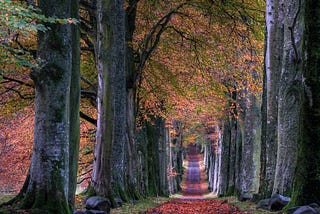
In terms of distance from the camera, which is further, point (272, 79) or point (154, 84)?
point (154, 84)

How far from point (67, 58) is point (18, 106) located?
373 inches

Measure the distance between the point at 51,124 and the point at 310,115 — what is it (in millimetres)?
4537

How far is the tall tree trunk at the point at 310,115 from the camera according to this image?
19.9 feet

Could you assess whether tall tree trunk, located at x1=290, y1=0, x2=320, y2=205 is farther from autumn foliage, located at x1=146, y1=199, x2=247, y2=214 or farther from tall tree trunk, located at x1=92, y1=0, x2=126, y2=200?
tall tree trunk, located at x1=92, y1=0, x2=126, y2=200

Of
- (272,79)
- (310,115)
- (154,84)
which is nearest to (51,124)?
A: (310,115)

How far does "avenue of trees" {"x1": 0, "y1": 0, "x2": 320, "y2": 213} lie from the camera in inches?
265

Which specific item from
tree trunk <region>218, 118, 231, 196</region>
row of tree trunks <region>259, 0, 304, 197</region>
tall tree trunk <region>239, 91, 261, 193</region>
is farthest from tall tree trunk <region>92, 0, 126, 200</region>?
tree trunk <region>218, 118, 231, 196</region>

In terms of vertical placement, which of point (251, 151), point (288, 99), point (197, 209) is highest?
point (288, 99)

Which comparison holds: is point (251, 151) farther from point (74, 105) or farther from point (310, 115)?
point (310, 115)

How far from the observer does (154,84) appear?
68.3 ft

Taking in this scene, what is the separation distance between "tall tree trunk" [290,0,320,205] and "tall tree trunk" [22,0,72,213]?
4.26 meters

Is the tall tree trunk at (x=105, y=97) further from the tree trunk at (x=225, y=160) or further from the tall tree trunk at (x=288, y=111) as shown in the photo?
the tree trunk at (x=225, y=160)

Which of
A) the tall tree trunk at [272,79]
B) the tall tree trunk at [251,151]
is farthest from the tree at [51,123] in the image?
the tall tree trunk at [251,151]

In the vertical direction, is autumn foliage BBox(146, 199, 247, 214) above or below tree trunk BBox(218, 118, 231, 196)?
below
